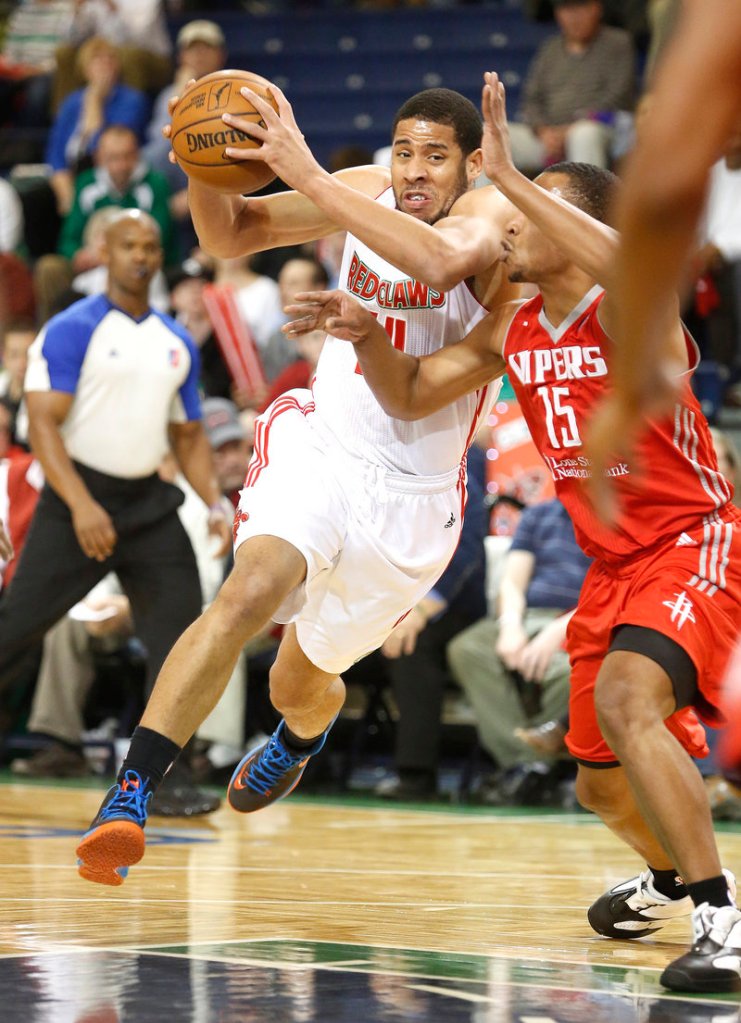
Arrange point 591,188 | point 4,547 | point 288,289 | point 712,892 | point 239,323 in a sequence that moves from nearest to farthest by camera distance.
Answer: point 712,892 → point 591,188 → point 4,547 → point 288,289 → point 239,323

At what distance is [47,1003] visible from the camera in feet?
9.45

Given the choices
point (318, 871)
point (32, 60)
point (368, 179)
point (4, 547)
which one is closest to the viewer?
point (368, 179)

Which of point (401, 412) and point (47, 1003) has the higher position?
point (401, 412)

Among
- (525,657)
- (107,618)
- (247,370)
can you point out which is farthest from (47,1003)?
(247,370)

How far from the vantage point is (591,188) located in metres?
3.95

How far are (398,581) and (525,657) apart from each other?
2.83 meters

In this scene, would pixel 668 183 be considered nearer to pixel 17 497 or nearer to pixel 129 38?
pixel 17 497

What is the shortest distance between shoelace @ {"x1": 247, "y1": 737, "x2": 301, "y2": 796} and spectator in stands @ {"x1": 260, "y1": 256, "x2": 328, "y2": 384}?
4.31m

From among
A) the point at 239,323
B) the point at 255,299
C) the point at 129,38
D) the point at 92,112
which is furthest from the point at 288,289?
the point at 129,38

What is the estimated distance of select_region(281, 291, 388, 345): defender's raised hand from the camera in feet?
12.4

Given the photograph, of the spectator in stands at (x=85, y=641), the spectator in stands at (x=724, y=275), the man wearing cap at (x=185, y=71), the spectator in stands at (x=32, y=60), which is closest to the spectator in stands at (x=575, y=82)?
the spectator in stands at (x=724, y=275)

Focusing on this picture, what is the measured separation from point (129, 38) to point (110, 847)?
10603 mm

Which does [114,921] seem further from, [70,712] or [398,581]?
[70,712]

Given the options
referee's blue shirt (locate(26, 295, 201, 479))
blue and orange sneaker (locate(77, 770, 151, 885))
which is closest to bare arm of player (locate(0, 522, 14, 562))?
referee's blue shirt (locate(26, 295, 201, 479))
